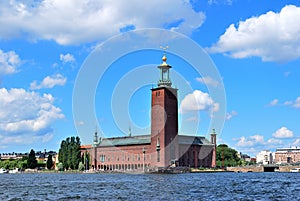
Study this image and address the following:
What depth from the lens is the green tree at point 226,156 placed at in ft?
512

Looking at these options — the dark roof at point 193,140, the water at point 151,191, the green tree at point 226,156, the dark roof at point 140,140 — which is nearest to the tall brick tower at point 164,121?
the dark roof at point 140,140

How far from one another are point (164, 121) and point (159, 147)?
6.11 meters

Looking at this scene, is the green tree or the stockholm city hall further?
the green tree

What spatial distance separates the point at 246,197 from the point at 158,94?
7499 cm

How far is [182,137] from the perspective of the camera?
436 ft

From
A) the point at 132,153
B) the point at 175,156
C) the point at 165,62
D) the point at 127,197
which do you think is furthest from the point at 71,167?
the point at 127,197

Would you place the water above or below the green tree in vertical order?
below

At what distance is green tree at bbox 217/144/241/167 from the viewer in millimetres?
156000

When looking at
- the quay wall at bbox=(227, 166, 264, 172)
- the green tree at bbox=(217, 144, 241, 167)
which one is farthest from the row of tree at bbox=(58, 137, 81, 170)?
the green tree at bbox=(217, 144, 241, 167)

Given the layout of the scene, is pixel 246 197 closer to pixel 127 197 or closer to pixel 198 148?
pixel 127 197

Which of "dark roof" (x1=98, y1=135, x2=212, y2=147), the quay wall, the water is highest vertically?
"dark roof" (x1=98, y1=135, x2=212, y2=147)

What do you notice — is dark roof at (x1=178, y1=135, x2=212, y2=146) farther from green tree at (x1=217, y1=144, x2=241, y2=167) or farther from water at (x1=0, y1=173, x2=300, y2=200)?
water at (x1=0, y1=173, x2=300, y2=200)

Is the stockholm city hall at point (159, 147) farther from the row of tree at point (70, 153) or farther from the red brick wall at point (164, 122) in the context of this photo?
the row of tree at point (70, 153)

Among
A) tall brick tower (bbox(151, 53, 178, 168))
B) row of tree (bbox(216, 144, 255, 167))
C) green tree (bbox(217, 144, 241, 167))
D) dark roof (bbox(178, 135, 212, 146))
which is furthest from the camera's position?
green tree (bbox(217, 144, 241, 167))
